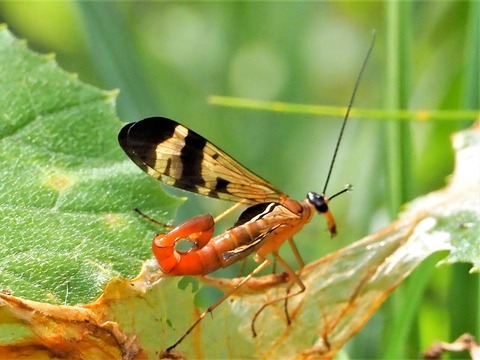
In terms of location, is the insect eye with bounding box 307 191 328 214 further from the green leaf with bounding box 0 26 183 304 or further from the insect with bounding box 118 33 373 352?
the green leaf with bounding box 0 26 183 304

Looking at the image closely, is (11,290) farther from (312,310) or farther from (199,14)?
(199,14)

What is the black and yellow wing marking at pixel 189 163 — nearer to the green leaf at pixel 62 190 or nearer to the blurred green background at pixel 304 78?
the green leaf at pixel 62 190

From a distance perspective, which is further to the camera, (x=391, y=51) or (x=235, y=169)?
(x=391, y=51)

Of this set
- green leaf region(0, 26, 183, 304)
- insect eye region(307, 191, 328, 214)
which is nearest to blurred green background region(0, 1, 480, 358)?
insect eye region(307, 191, 328, 214)

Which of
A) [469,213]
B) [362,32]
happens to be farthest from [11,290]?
[362,32]

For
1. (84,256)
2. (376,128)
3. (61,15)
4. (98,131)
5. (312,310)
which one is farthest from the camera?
(61,15)
